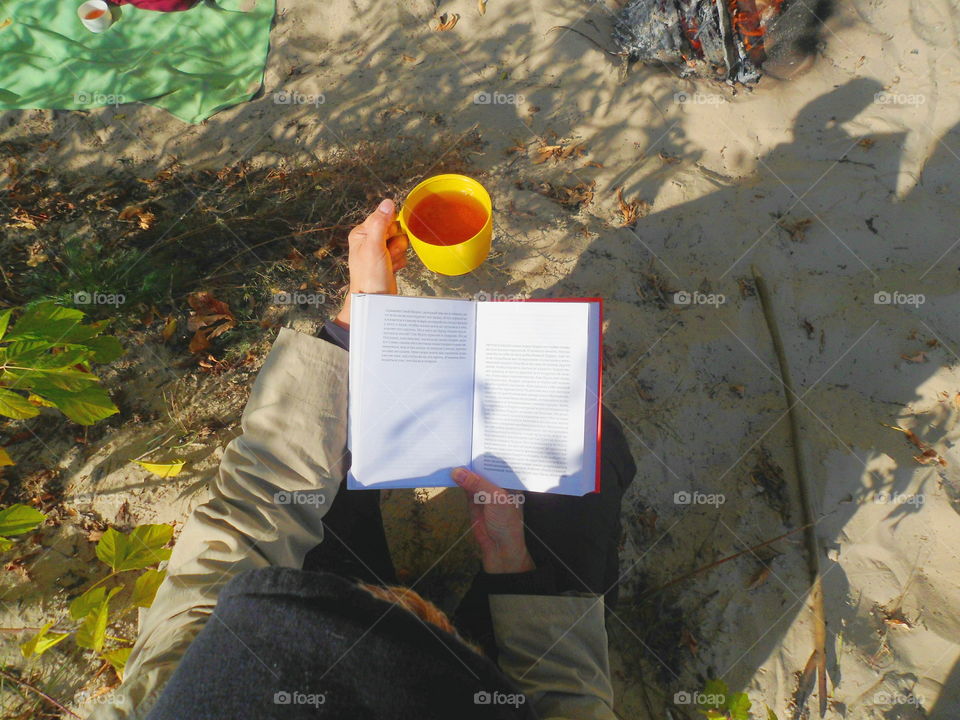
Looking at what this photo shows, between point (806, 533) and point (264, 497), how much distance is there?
259 cm

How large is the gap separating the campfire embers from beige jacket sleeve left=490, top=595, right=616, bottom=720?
3.31 metres

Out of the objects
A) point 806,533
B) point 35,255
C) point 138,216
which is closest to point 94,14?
point 138,216

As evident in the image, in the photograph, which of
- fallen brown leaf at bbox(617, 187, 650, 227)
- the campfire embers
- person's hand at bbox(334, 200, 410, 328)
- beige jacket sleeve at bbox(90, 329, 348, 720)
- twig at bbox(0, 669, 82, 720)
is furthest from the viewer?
the campfire embers

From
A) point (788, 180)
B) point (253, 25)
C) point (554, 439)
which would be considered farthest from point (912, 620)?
point (253, 25)

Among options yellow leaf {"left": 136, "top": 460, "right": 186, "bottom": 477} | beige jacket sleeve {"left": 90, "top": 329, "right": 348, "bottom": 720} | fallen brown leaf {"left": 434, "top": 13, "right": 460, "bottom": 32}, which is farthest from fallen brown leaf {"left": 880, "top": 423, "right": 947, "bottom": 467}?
yellow leaf {"left": 136, "top": 460, "right": 186, "bottom": 477}

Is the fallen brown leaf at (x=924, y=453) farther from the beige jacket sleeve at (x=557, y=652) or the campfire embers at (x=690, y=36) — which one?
the campfire embers at (x=690, y=36)

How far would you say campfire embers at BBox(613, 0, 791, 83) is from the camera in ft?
10.9

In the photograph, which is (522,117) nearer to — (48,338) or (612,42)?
(612,42)

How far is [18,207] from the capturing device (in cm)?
287

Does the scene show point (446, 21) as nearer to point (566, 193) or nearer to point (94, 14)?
point (566, 193)

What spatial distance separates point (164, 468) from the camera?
2561mm

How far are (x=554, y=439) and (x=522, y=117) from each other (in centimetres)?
220

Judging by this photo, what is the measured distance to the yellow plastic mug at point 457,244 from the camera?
219 cm

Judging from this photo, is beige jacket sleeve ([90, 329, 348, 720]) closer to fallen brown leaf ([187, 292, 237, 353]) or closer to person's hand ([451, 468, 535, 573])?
person's hand ([451, 468, 535, 573])
